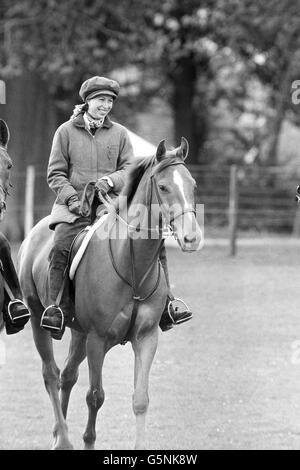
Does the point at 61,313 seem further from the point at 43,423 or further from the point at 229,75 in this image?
the point at 229,75

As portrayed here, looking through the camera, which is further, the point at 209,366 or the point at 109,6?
the point at 109,6

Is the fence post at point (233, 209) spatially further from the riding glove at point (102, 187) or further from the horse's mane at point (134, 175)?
the horse's mane at point (134, 175)

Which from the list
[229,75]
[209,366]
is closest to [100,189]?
[209,366]

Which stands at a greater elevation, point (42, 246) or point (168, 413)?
point (42, 246)

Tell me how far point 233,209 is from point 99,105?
1630 centimetres

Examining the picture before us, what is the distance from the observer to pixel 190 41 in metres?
31.7

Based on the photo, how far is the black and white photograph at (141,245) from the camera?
8000 mm

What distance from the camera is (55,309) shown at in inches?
332

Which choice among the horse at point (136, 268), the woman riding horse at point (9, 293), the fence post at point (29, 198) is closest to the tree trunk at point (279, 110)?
the fence post at point (29, 198)

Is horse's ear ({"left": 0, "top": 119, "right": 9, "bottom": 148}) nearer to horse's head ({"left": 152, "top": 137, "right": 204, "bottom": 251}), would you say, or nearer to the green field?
horse's head ({"left": 152, "top": 137, "right": 204, "bottom": 251})

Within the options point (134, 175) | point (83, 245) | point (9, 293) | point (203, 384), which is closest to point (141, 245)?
point (134, 175)

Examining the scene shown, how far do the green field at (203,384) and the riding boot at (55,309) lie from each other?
1223 millimetres

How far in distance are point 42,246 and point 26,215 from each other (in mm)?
16268

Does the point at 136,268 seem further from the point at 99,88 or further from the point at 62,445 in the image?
the point at 62,445
